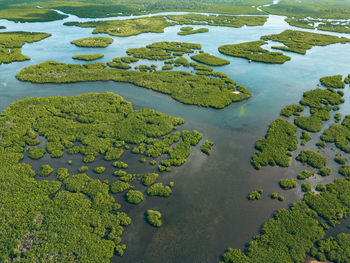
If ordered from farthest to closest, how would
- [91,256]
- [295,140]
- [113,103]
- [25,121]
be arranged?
[113,103] < [25,121] < [295,140] < [91,256]

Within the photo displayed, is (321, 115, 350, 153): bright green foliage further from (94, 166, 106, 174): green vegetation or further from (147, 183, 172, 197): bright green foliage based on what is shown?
(94, 166, 106, 174): green vegetation

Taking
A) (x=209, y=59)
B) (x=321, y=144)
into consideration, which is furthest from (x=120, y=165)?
(x=209, y=59)

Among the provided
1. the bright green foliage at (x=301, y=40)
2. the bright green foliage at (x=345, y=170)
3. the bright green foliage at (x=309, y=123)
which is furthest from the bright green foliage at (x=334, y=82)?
the bright green foliage at (x=345, y=170)

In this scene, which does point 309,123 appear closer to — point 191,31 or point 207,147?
point 207,147

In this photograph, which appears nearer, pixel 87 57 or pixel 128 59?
pixel 128 59

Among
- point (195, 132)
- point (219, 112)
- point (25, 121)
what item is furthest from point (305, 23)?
point (25, 121)

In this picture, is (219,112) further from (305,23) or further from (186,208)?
(305,23)

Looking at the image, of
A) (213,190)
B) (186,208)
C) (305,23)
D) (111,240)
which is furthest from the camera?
(305,23)
